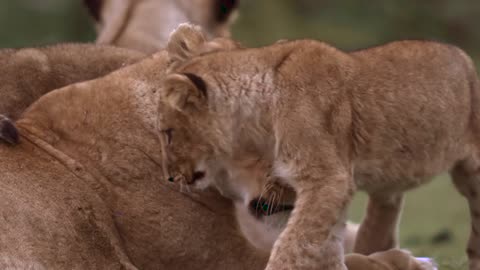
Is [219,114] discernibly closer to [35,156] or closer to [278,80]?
[278,80]

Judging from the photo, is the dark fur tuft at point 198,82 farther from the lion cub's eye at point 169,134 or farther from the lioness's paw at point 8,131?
the lioness's paw at point 8,131

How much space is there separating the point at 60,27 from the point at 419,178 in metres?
11.2

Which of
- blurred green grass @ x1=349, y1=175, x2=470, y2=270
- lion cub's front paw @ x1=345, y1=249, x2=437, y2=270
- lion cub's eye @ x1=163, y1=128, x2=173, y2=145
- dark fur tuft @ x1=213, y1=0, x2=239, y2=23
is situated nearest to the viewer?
lion cub's eye @ x1=163, y1=128, x2=173, y2=145

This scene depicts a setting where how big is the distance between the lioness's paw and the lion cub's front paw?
3.33ft

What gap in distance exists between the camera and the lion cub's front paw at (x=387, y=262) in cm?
330

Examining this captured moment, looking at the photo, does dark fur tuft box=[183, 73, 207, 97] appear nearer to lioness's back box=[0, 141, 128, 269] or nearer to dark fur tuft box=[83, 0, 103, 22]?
lioness's back box=[0, 141, 128, 269]

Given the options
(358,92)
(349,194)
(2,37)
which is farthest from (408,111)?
(2,37)

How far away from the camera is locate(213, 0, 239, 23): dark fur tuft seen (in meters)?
4.80

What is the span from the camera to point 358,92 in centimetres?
305

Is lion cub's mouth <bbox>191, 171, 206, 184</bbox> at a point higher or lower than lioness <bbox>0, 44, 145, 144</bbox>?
higher

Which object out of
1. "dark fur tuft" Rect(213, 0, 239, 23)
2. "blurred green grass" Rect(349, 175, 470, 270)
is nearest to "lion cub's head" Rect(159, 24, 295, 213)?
"dark fur tuft" Rect(213, 0, 239, 23)

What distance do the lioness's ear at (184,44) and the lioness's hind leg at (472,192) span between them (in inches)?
33.6

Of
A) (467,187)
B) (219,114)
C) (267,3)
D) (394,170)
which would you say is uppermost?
(219,114)

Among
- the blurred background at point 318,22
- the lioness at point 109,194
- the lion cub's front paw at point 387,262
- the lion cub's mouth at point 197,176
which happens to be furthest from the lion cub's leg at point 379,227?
the blurred background at point 318,22
